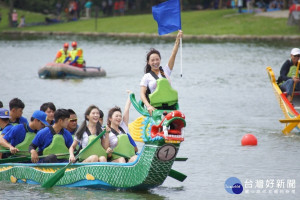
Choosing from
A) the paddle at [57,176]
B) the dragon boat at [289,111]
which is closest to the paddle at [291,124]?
the dragon boat at [289,111]

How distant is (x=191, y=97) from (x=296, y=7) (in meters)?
28.3

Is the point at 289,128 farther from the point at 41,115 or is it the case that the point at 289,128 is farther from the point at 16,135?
the point at 16,135

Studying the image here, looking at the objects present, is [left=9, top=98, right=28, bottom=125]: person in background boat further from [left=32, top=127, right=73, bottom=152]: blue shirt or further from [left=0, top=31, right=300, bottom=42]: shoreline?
[left=0, top=31, right=300, bottom=42]: shoreline

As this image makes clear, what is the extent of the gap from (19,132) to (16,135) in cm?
7

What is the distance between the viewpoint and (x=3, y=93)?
2778 cm

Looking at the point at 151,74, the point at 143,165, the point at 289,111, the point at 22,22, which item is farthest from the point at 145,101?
the point at 22,22

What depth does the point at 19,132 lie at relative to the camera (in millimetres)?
13039

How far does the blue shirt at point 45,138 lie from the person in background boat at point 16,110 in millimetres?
969

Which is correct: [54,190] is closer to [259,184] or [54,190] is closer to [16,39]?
[259,184]

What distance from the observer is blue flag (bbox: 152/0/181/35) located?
13.5 metres

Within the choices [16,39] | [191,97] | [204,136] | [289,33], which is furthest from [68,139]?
[16,39]

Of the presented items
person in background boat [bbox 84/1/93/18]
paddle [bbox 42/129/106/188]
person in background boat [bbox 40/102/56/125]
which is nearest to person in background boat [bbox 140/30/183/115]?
paddle [bbox 42/129/106/188]

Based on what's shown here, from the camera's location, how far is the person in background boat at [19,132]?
12.9 meters

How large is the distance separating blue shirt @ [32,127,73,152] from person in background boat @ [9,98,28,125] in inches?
38.2
